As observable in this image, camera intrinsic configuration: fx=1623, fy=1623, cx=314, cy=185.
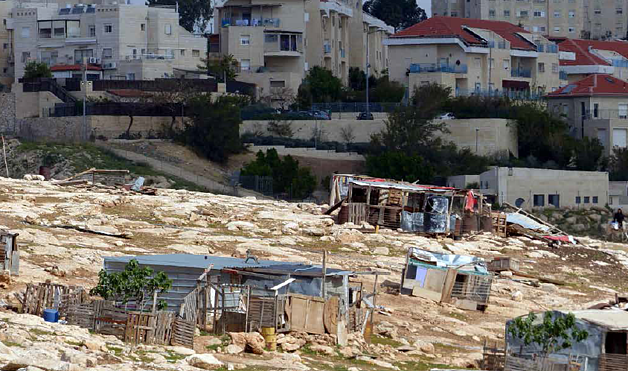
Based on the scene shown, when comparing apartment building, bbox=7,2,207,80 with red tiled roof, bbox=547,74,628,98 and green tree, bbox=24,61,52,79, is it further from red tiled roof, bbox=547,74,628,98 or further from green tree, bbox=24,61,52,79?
red tiled roof, bbox=547,74,628,98

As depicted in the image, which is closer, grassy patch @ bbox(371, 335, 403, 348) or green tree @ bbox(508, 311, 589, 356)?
green tree @ bbox(508, 311, 589, 356)

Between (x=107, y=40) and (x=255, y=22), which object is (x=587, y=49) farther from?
(x=107, y=40)

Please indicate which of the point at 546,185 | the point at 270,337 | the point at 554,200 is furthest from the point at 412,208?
the point at 554,200

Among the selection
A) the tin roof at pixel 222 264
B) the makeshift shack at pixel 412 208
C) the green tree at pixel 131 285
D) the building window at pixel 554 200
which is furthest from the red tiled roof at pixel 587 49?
the green tree at pixel 131 285

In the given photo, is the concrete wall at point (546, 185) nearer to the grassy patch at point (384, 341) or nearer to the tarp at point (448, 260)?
the tarp at point (448, 260)

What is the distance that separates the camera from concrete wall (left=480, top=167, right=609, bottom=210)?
80938 mm

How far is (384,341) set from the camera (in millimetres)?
34312

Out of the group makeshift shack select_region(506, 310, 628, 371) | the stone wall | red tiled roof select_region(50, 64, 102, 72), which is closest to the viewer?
makeshift shack select_region(506, 310, 628, 371)

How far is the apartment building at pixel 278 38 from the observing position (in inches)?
4006

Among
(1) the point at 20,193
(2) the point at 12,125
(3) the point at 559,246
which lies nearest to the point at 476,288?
(3) the point at 559,246

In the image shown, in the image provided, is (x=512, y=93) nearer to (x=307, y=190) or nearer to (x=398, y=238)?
(x=307, y=190)

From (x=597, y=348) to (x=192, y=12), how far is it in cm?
10498

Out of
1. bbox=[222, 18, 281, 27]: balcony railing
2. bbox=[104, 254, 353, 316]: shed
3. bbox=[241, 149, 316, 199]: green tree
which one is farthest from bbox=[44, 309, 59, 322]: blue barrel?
bbox=[222, 18, 281, 27]: balcony railing

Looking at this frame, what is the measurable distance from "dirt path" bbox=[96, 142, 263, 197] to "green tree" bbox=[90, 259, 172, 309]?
138 ft
